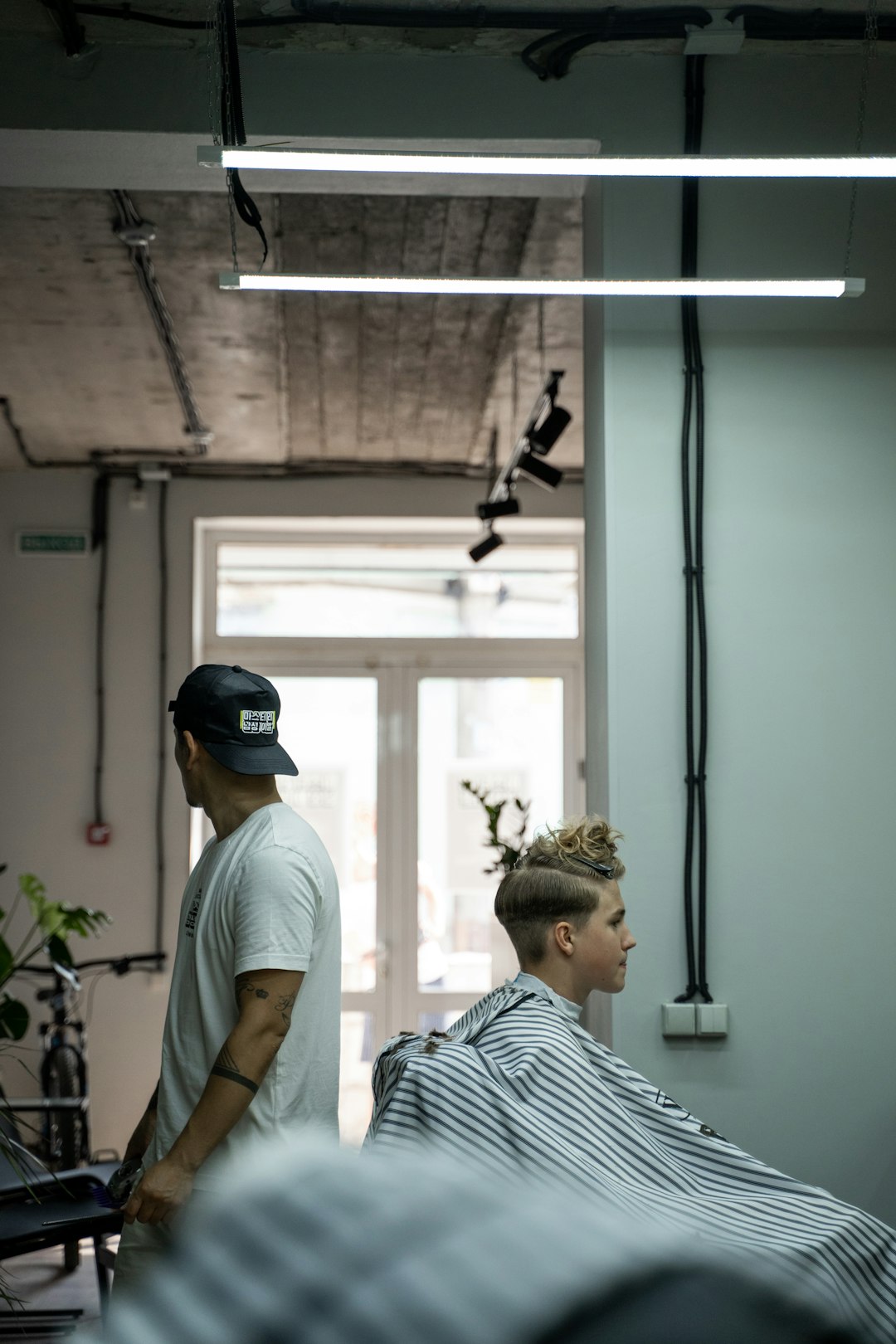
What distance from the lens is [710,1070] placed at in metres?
2.78

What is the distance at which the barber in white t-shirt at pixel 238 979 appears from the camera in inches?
73.8

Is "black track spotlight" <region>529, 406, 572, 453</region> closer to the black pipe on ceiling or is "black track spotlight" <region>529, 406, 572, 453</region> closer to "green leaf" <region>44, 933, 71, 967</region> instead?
the black pipe on ceiling

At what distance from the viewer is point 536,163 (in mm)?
2207

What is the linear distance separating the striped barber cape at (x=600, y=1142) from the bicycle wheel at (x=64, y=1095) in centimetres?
375

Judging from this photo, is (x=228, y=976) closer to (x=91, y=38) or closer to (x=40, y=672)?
(x=91, y=38)

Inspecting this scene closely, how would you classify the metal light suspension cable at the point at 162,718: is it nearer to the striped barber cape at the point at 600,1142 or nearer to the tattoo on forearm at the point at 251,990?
the striped barber cape at the point at 600,1142

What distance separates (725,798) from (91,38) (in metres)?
2.32

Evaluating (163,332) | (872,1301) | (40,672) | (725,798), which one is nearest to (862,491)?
(725,798)

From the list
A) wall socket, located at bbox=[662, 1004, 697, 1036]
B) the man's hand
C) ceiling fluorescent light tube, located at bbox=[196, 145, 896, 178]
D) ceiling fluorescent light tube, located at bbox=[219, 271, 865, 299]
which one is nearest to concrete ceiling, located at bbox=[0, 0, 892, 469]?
ceiling fluorescent light tube, located at bbox=[219, 271, 865, 299]

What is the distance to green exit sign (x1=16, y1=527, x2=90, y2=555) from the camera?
6.38m

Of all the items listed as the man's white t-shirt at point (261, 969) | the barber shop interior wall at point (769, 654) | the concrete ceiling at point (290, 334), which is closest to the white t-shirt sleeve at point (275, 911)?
the man's white t-shirt at point (261, 969)

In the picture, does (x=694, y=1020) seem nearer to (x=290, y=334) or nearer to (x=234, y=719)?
(x=234, y=719)

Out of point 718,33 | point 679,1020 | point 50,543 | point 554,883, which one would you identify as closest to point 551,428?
point 718,33

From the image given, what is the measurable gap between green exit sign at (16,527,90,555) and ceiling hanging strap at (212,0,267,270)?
13.2ft
